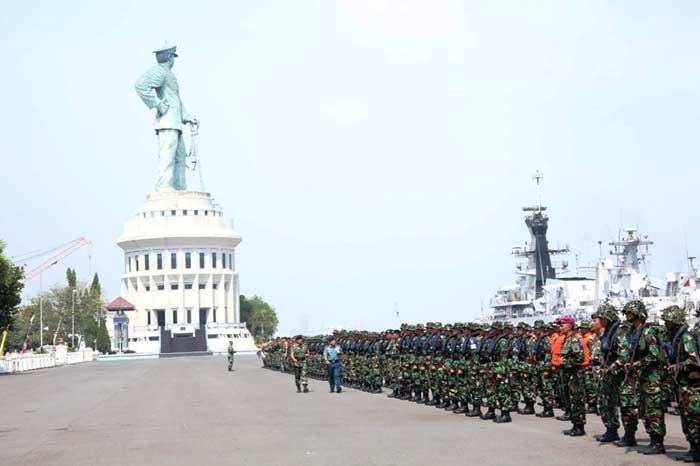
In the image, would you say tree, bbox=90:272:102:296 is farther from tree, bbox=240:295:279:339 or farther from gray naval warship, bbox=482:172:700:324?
gray naval warship, bbox=482:172:700:324

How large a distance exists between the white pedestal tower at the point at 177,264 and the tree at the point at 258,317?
24.3m

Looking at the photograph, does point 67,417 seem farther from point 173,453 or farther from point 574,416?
point 574,416

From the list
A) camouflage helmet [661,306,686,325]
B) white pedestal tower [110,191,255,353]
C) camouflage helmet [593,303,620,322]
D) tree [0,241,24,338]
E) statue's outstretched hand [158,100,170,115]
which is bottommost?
camouflage helmet [661,306,686,325]

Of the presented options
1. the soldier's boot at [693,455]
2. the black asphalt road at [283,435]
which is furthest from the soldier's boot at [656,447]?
the soldier's boot at [693,455]

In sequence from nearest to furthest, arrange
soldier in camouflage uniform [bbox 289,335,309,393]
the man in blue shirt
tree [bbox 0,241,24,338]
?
the man in blue shirt
soldier in camouflage uniform [bbox 289,335,309,393]
tree [bbox 0,241,24,338]

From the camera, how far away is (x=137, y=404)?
26734mm

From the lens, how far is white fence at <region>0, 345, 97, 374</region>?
6020cm

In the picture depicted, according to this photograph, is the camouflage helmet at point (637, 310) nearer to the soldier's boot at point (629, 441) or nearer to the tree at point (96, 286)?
the soldier's boot at point (629, 441)

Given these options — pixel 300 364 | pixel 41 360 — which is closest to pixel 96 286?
pixel 41 360

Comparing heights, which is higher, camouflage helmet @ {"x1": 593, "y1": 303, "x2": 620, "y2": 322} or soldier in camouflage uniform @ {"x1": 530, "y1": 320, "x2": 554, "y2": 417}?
camouflage helmet @ {"x1": 593, "y1": 303, "x2": 620, "y2": 322}

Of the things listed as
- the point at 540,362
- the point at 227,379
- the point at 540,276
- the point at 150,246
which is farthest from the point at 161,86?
the point at 540,362

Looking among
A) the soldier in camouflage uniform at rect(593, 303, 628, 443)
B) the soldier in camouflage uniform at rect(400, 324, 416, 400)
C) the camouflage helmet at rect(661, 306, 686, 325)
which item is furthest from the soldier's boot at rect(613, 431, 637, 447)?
the soldier in camouflage uniform at rect(400, 324, 416, 400)

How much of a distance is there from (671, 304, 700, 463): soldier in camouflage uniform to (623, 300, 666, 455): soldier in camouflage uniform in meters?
0.74

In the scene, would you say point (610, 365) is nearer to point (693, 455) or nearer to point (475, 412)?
point (693, 455)
